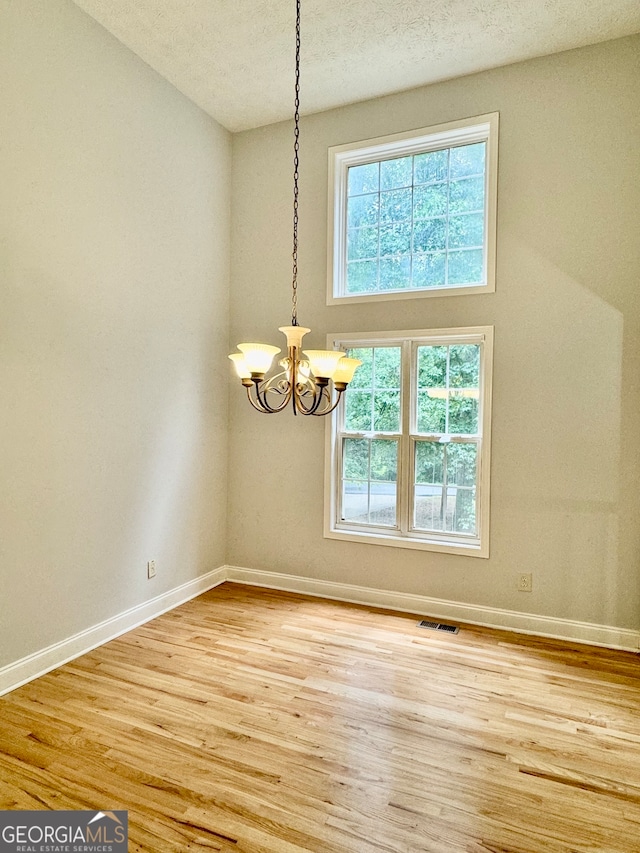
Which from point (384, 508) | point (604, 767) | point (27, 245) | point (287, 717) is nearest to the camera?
point (604, 767)

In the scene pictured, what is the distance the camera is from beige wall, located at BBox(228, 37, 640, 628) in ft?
10.1

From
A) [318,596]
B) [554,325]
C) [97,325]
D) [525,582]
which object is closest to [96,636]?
[318,596]

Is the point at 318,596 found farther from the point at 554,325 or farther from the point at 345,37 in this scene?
the point at 345,37

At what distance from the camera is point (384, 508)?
12.5ft

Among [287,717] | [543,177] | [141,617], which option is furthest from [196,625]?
[543,177]

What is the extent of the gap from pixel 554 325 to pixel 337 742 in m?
2.68

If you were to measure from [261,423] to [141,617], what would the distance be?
5.50 feet

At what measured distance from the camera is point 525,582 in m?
3.33

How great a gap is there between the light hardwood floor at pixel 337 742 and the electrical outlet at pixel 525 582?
1.12ft

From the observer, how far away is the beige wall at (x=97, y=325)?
2.59 metres

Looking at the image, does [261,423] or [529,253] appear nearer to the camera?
[529,253]

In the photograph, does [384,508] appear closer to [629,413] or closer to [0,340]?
[629,413]

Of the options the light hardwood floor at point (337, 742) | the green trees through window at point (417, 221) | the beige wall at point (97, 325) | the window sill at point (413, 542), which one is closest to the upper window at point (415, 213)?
the green trees through window at point (417, 221)

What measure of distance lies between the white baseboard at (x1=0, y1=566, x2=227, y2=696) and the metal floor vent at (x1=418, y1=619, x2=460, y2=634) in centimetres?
173
